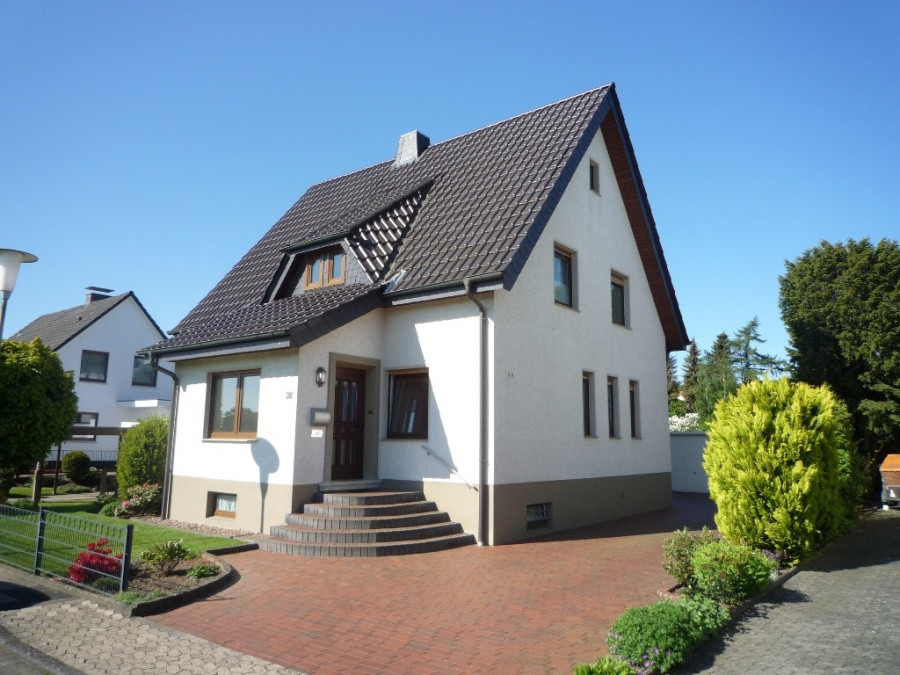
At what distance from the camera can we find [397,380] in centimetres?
1290

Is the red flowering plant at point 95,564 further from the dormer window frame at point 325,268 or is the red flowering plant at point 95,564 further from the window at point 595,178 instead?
the window at point 595,178

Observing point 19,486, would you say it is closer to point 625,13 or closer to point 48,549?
point 48,549

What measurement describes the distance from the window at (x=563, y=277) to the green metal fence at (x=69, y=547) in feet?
31.2

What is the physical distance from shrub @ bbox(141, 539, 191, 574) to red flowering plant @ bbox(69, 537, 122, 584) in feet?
1.81

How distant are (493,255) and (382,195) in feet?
21.3

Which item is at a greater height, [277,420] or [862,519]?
[277,420]

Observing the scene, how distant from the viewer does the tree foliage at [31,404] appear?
48.2ft

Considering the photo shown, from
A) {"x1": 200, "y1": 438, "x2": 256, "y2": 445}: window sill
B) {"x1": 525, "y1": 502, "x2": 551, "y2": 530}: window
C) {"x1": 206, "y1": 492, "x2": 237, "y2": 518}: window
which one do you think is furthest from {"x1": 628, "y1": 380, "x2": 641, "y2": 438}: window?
{"x1": 206, "y1": 492, "x2": 237, "y2": 518}: window

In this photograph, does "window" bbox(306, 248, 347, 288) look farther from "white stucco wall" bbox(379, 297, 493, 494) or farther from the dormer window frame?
"white stucco wall" bbox(379, 297, 493, 494)

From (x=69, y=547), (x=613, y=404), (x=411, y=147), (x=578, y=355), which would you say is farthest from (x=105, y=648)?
(x=411, y=147)

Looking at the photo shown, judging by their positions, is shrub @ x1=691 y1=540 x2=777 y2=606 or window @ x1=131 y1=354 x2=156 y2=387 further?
window @ x1=131 y1=354 x2=156 y2=387

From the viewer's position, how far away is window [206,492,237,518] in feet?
41.9

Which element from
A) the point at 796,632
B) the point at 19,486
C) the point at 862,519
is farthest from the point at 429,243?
the point at 19,486

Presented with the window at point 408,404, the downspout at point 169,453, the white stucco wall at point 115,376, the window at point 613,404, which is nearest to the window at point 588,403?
the window at point 613,404
